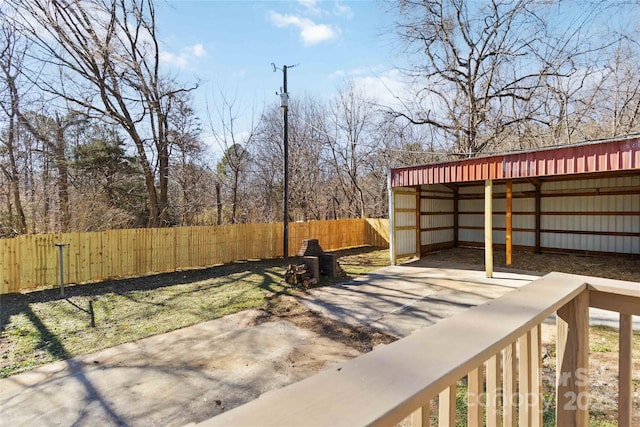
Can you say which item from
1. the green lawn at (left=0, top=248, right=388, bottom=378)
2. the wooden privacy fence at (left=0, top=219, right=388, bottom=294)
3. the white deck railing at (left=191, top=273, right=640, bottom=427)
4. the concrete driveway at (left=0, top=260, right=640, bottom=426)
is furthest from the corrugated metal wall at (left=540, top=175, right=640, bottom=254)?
the white deck railing at (left=191, top=273, right=640, bottom=427)

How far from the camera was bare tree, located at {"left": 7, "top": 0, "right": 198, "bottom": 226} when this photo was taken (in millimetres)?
9055

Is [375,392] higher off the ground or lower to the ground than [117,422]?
higher

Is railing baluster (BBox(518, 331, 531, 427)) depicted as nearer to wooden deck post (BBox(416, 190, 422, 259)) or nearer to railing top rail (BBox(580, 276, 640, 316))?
railing top rail (BBox(580, 276, 640, 316))

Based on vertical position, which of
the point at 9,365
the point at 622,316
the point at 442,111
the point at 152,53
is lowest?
the point at 9,365

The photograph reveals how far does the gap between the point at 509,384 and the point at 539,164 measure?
657cm

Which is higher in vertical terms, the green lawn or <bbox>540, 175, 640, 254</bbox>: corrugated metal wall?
<bbox>540, 175, 640, 254</bbox>: corrugated metal wall

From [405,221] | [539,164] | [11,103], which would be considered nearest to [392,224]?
[405,221]

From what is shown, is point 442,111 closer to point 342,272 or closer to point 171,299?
point 342,272

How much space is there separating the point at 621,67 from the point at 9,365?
15.2 metres

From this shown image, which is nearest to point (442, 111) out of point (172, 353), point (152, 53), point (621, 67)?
point (621, 67)

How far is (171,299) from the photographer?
238 inches

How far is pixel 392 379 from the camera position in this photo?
21.9 inches

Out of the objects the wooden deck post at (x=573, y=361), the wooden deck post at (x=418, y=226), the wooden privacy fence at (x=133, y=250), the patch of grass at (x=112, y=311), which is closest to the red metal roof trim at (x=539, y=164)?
the wooden deck post at (x=418, y=226)

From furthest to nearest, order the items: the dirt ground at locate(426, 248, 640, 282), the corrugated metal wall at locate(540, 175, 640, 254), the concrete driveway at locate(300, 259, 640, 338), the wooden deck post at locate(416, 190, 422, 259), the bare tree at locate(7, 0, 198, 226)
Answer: the wooden deck post at locate(416, 190, 422, 259) < the bare tree at locate(7, 0, 198, 226) < the corrugated metal wall at locate(540, 175, 640, 254) < the dirt ground at locate(426, 248, 640, 282) < the concrete driveway at locate(300, 259, 640, 338)
